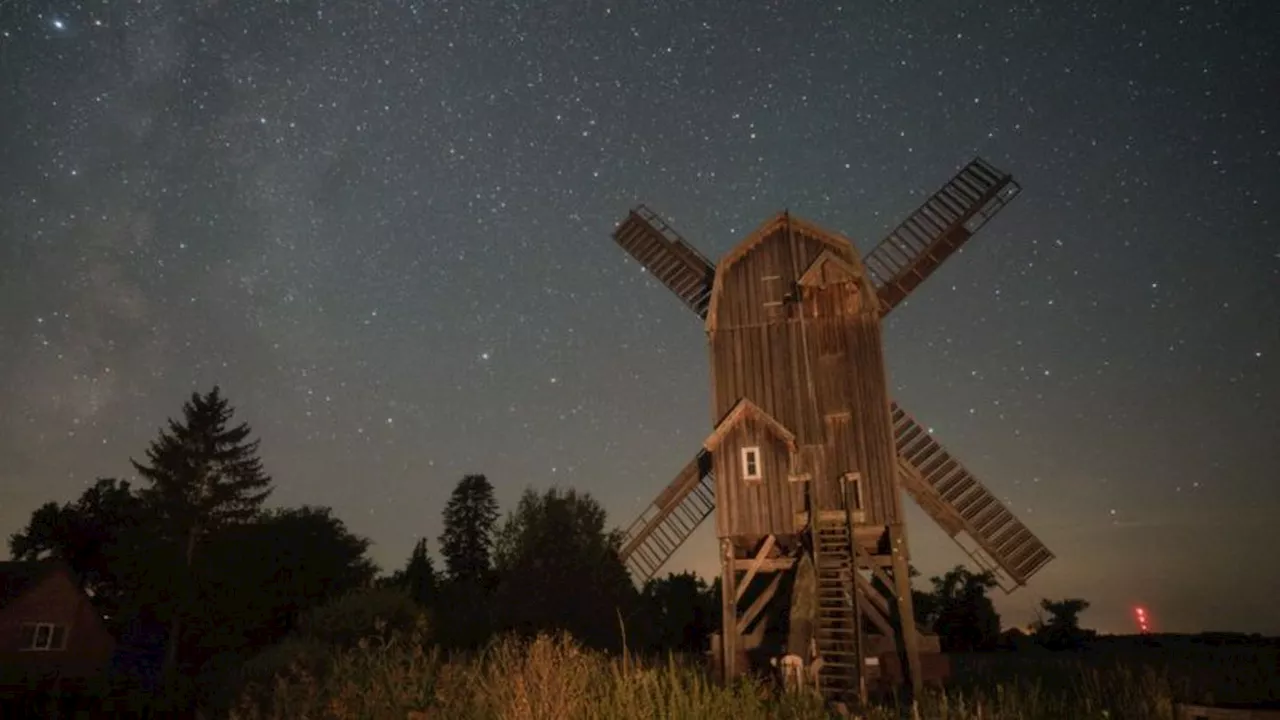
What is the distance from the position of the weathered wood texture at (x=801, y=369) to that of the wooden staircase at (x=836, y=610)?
0.76 meters

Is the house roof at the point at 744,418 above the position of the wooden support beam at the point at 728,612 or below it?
above

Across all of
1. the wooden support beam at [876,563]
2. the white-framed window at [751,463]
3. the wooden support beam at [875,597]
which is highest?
the white-framed window at [751,463]

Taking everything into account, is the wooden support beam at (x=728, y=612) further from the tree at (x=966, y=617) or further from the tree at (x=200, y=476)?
the tree at (x=200, y=476)

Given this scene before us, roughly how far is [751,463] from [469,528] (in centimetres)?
5784

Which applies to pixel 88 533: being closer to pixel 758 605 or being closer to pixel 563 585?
pixel 563 585

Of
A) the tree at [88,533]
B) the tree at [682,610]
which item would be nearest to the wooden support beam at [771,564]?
the tree at [682,610]

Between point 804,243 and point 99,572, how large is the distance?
6988cm

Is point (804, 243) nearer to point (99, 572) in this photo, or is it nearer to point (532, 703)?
point (532, 703)

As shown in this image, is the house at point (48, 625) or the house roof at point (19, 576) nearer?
the house at point (48, 625)

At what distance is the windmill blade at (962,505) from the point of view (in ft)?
61.3

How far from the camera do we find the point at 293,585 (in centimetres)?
3847

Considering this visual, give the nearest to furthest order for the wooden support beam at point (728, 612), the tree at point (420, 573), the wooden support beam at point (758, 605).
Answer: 1. the wooden support beam at point (728, 612)
2. the wooden support beam at point (758, 605)
3. the tree at point (420, 573)

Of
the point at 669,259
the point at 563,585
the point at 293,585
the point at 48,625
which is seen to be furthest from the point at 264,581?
the point at 669,259

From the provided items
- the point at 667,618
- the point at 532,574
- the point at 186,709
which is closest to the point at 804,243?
the point at 532,574
